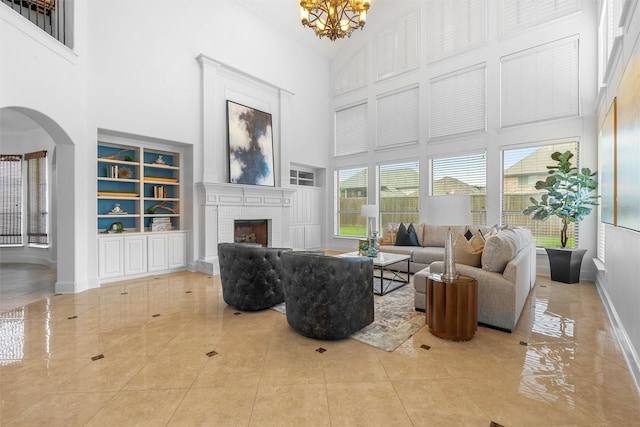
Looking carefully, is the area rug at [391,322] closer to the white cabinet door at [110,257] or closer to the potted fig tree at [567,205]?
the potted fig tree at [567,205]

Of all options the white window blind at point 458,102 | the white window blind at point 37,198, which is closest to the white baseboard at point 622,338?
the white window blind at point 458,102

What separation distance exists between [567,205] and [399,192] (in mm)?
3349

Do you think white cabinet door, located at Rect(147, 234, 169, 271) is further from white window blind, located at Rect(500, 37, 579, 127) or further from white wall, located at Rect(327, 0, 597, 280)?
white window blind, located at Rect(500, 37, 579, 127)

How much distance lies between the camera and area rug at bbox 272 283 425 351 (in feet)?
8.83

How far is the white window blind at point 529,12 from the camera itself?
207 inches

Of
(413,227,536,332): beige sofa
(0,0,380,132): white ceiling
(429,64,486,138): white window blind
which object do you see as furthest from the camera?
(0,0,380,132): white ceiling

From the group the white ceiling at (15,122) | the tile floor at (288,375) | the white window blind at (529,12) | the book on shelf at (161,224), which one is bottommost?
the tile floor at (288,375)

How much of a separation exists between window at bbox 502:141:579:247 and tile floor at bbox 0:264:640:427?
102 inches

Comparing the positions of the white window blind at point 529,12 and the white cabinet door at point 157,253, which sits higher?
the white window blind at point 529,12

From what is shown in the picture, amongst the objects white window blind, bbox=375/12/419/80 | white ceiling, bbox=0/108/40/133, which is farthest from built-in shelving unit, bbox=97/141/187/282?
white window blind, bbox=375/12/419/80

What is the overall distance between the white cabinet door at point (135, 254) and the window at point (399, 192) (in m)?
5.13

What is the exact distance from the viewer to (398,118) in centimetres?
739

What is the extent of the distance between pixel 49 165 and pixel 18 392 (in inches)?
276

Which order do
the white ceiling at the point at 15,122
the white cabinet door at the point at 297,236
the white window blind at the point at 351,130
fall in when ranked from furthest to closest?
the white window blind at the point at 351,130 < the white cabinet door at the point at 297,236 < the white ceiling at the point at 15,122
